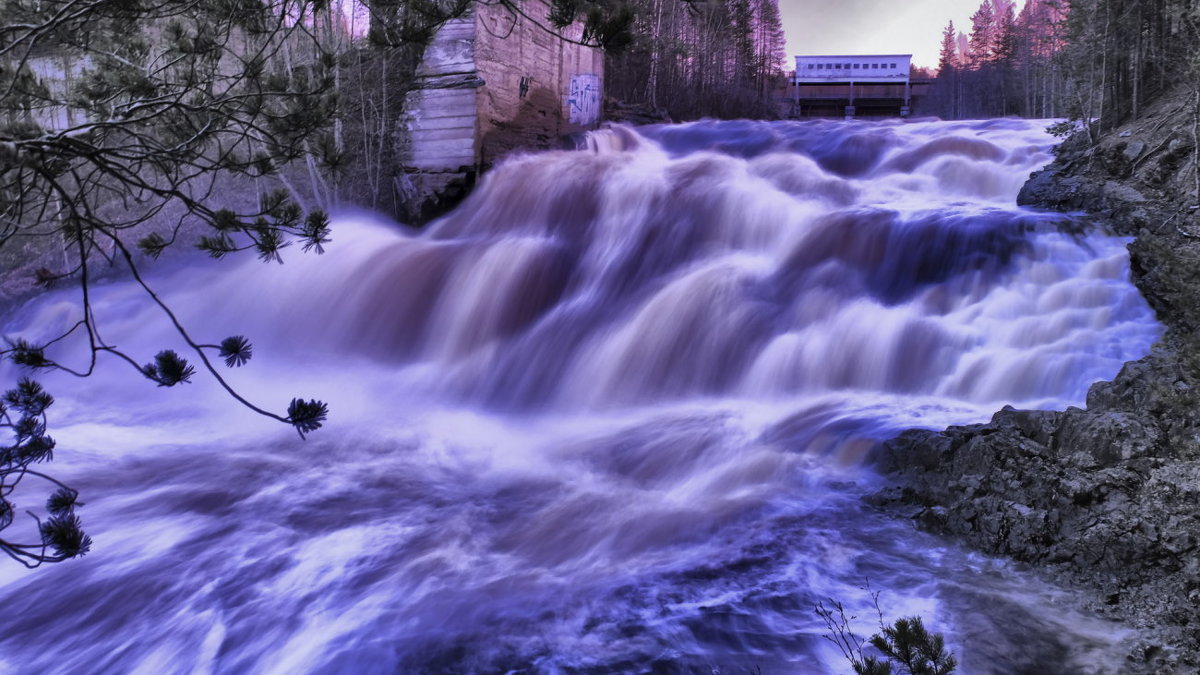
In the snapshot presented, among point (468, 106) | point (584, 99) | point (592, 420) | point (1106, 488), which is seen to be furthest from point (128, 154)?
point (584, 99)

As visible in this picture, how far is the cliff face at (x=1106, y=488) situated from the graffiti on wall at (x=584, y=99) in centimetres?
1044

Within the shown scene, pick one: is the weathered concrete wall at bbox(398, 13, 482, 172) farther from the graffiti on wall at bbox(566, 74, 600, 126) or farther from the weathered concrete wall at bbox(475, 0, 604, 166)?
the graffiti on wall at bbox(566, 74, 600, 126)

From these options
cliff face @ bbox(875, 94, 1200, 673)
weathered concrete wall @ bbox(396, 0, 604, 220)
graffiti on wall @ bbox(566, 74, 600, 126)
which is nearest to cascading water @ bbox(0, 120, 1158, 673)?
cliff face @ bbox(875, 94, 1200, 673)

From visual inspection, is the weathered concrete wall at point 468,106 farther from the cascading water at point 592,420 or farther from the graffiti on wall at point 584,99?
the graffiti on wall at point 584,99

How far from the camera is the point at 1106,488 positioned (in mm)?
3613

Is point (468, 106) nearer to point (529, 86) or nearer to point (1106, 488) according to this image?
point (529, 86)

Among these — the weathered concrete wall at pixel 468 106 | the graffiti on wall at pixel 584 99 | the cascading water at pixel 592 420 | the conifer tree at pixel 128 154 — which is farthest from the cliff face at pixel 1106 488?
the graffiti on wall at pixel 584 99

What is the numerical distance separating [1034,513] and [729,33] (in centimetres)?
3719

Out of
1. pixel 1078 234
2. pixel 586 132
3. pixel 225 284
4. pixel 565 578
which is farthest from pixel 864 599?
pixel 586 132

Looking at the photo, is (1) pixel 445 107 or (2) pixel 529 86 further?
(2) pixel 529 86

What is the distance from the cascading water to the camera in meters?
3.50

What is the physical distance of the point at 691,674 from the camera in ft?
10.0

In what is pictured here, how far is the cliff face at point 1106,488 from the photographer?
10.3ft

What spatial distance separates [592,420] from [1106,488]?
397 cm
